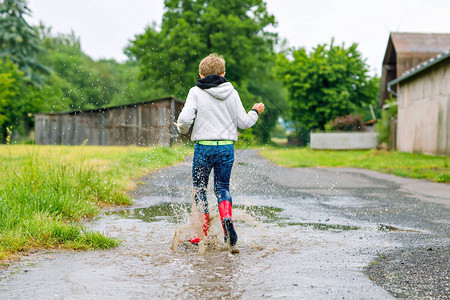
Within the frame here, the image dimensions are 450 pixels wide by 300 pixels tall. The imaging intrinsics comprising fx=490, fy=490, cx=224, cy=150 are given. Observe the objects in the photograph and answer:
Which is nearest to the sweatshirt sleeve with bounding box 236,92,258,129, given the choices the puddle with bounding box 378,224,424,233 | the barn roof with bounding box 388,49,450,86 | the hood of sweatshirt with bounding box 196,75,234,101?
the hood of sweatshirt with bounding box 196,75,234,101

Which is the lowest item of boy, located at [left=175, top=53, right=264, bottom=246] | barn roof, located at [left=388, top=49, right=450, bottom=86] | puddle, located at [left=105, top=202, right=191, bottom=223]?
puddle, located at [left=105, top=202, right=191, bottom=223]

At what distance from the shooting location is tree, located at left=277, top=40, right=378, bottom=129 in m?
40.0

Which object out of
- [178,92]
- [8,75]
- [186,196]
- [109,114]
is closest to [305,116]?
[178,92]

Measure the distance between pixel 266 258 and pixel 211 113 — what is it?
146 centimetres

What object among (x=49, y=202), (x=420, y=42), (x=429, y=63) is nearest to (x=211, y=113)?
(x=49, y=202)

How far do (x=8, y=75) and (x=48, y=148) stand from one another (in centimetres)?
4000

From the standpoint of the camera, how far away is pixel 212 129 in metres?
4.65

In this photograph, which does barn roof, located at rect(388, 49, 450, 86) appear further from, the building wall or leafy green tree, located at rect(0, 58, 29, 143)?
leafy green tree, located at rect(0, 58, 29, 143)

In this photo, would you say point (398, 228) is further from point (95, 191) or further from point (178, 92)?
point (178, 92)

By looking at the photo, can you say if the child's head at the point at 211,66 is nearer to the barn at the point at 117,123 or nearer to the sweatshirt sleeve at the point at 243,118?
the sweatshirt sleeve at the point at 243,118

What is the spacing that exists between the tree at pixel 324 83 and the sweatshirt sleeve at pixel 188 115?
35874 millimetres

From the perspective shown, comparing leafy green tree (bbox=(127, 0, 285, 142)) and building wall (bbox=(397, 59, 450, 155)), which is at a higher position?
leafy green tree (bbox=(127, 0, 285, 142))

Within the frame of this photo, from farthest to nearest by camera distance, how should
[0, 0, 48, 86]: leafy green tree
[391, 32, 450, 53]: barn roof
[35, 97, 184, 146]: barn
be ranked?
[0, 0, 48, 86]: leafy green tree
[35, 97, 184, 146]: barn
[391, 32, 450, 53]: barn roof

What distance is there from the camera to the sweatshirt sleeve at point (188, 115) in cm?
459
